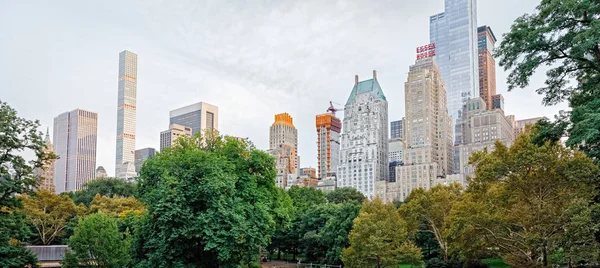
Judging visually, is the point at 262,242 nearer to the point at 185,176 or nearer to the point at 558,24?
→ the point at 185,176

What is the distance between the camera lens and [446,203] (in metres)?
35.3

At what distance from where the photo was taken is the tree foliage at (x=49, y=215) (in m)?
42.2

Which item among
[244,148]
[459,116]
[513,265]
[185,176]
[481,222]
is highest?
[459,116]

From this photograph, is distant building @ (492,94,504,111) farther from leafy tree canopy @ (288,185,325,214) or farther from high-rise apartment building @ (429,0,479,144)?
leafy tree canopy @ (288,185,325,214)

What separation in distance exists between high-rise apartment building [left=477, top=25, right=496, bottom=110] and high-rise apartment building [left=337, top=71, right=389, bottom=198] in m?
36.7

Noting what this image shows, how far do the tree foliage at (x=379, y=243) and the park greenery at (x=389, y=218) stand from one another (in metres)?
0.09

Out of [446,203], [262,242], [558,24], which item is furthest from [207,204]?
[446,203]

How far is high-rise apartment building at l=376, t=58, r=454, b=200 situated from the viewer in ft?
459

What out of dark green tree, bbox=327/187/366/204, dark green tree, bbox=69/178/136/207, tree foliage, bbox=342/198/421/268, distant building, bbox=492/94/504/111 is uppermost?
distant building, bbox=492/94/504/111

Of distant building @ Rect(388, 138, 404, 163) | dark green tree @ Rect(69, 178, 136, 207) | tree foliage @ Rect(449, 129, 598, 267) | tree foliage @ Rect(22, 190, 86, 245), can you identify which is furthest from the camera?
distant building @ Rect(388, 138, 404, 163)

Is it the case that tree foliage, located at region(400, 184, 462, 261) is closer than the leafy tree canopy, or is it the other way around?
tree foliage, located at region(400, 184, 462, 261)

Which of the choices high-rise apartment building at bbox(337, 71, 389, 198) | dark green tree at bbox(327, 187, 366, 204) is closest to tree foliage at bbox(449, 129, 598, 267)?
dark green tree at bbox(327, 187, 366, 204)

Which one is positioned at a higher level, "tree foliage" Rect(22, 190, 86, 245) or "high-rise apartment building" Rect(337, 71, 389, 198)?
"high-rise apartment building" Rect(337, 71, 389, 198)

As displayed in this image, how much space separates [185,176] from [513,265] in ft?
49.7
